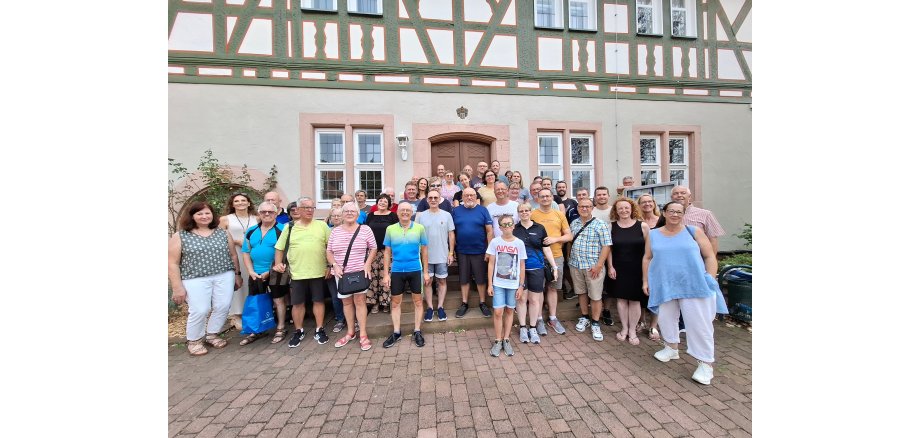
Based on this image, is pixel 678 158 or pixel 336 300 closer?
pixel 336 300

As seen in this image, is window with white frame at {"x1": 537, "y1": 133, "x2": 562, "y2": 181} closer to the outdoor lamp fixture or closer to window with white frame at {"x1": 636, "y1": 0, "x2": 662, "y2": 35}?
the outdoor lamp fixture

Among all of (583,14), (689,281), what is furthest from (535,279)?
(583,14)

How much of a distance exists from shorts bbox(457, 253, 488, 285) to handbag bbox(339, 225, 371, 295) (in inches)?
49.6

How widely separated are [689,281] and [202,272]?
17.4 feet

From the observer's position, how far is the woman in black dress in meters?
3.53

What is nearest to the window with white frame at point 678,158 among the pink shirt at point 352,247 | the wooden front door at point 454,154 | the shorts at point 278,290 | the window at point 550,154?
the window at point 550,154

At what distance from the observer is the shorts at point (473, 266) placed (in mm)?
3992

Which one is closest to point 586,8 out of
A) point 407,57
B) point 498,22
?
point 498,22

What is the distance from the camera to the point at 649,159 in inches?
290

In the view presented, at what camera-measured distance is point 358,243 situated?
11.5 ft

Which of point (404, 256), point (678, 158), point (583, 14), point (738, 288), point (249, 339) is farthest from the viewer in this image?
point (678, 158)

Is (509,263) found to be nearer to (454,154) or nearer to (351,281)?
(351,281)

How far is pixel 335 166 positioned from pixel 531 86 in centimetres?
469

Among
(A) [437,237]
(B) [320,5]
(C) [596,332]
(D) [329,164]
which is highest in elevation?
(B) [320,5]
